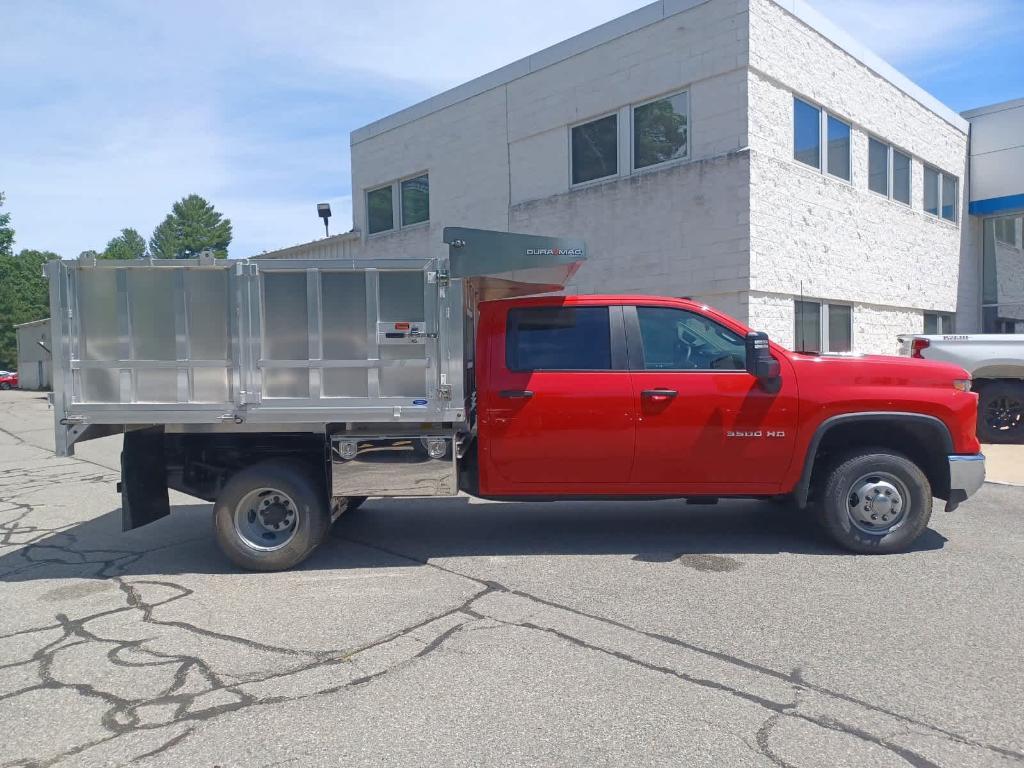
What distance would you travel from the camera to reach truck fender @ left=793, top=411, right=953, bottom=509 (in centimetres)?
560

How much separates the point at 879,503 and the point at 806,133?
975cm

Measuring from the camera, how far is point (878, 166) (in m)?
15.4

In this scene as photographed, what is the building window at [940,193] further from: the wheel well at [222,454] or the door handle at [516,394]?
the wheel well at [222,454]

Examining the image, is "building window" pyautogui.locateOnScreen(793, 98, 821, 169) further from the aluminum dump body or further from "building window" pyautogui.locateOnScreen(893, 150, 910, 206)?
the aluminum dump body

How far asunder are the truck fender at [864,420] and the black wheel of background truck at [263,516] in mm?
3583

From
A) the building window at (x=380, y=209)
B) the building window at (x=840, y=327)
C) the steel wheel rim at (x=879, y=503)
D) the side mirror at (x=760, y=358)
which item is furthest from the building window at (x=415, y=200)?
the steel wheel rim at (x=879, y=503)

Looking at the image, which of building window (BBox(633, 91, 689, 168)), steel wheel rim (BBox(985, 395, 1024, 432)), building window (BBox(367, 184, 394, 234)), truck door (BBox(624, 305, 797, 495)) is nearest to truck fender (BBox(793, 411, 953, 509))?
truck door (BBox(624, 305, 797, 495))

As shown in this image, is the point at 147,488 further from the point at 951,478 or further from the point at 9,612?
the point at 951,478

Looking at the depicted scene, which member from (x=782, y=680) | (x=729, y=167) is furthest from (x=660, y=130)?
(x=782, y=680)

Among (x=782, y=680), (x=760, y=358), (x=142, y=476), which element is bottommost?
(x=782, y=680)

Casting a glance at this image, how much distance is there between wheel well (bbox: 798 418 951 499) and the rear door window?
1807mm

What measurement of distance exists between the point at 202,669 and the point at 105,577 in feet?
7.25

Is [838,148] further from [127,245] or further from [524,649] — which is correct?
[127,245]

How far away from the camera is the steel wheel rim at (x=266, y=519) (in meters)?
5.59
